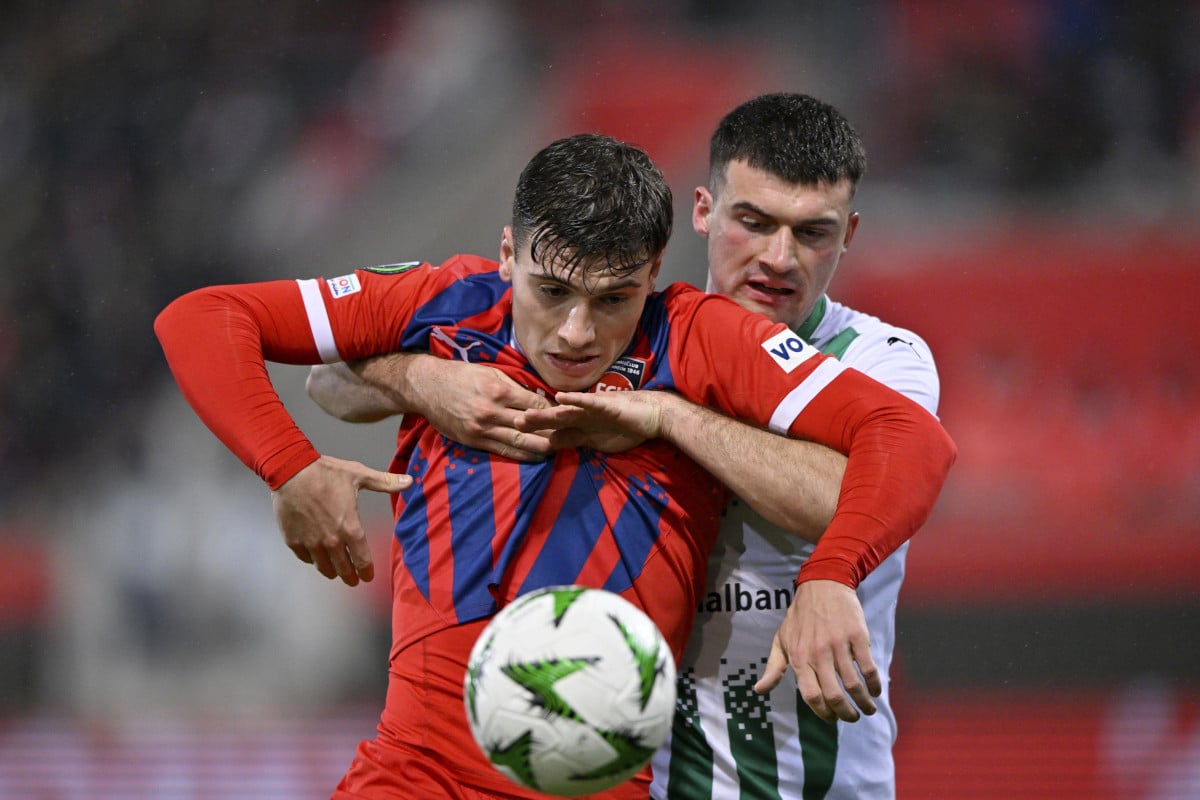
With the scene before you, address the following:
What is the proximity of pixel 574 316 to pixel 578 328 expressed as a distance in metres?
0.02

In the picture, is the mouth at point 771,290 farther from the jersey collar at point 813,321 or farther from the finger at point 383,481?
the finger at point 383,481

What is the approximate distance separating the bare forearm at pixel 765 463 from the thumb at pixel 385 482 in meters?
0.47

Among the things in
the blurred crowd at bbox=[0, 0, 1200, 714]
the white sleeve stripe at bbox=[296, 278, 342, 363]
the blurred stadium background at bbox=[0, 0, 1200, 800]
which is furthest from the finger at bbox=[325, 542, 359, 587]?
the blurred crowd at bbox=[0, 0, 1200, 714]

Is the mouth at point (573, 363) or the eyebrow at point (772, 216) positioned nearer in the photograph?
the mouth at point (573, 363)

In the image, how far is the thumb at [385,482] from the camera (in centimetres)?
210

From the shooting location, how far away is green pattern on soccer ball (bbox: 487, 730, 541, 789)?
1.52m

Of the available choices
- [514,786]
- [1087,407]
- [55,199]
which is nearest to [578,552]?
[514,786]

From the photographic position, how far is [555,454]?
2180 mm

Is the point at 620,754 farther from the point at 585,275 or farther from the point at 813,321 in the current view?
the point at 813,321

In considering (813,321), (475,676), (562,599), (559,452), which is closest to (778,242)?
(813,321)

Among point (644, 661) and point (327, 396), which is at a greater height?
point (327, 396)

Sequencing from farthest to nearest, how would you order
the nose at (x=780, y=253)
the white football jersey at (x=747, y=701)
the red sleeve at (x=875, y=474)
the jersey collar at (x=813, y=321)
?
the jersey collar at (x=813, y=321)
the nose at (x=780, y=253)
the white football jersey at (x=747, y=701)
the red sleeve at (x=875, y=474)

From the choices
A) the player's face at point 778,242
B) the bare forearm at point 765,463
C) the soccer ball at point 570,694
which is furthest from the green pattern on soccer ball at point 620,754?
the player's face at point 778,242

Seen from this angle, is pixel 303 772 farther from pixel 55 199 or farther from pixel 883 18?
pixel 883 18
